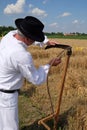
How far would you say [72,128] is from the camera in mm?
5582

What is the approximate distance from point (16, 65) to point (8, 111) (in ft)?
2.32

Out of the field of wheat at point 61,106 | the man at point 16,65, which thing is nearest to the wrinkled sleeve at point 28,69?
the man at point 16,65

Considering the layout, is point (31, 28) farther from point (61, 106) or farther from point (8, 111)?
point (61, 106)

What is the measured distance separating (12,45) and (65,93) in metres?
3.58

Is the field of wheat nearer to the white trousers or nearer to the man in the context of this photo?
the white trousers

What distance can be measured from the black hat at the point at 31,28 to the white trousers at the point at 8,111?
854 millimetres

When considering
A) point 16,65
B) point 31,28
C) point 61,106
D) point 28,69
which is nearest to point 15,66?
point 16,65

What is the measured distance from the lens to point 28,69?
160 inches

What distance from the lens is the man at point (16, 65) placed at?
4.04m

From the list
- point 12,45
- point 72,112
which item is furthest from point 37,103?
point 12,45

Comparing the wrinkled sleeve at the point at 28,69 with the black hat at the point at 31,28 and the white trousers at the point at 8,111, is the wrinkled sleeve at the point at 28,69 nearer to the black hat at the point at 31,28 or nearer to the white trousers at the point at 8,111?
the black hat at the point at 31,28

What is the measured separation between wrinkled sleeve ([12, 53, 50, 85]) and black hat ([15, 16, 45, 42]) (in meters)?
0.23

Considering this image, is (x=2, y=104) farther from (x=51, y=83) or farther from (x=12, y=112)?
(x=51, y=83)

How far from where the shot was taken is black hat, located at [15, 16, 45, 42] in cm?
401
